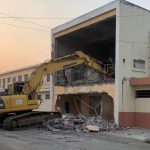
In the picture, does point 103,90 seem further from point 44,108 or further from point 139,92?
point 44,108

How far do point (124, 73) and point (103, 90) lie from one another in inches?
87.2

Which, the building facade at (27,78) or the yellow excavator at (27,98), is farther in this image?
the building facade at (27,78)

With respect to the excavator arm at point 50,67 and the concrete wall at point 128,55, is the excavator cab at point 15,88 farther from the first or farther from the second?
the concrete wall at point 128,55

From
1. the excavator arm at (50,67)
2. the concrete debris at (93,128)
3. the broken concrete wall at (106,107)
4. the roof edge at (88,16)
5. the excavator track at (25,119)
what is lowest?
the concrete debris at (93,128)

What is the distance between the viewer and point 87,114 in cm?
3441

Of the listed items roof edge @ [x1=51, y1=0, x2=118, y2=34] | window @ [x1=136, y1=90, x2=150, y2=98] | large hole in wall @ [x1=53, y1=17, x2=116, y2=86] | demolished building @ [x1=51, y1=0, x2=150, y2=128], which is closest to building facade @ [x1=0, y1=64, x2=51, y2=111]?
large hole in wall @ [x1=53, y1=17, x2=116, y2=86]

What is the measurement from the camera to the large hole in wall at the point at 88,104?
31922 mm

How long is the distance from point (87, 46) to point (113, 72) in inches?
313

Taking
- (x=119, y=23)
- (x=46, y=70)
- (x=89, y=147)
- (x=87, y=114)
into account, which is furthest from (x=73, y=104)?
(x=89, y=147)

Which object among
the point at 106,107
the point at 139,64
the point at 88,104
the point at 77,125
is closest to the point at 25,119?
the point at 77,125

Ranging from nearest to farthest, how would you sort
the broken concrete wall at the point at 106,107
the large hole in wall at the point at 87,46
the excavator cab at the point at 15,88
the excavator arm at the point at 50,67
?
the excavator arm at the point at 50,67 → the excavator cab at the point at 15,88 → the broken concrete wall at the point at 106,107 → the large hole in wall at the point at 87,46

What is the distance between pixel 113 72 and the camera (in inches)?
1234

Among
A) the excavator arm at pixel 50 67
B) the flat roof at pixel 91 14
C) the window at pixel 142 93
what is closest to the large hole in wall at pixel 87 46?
the flat roof at pixel 91 14

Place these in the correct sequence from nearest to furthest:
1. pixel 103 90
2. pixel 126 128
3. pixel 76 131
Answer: pixel 76 131 < pixel 126 128 < pixel 103 90
